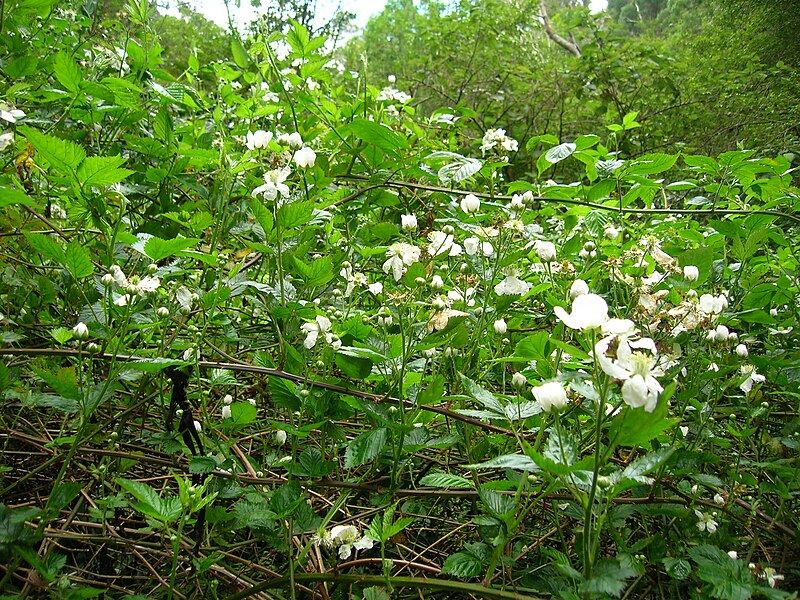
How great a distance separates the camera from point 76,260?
1053mm

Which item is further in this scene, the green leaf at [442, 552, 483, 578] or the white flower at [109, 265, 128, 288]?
the white flower at [109, 265, 128, 288]

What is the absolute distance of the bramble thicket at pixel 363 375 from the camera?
0.94 meters

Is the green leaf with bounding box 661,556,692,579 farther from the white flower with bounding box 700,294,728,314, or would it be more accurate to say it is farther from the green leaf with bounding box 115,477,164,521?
the green leaf with bounding box 115,477,164,521

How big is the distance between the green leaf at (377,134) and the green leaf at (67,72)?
679mm

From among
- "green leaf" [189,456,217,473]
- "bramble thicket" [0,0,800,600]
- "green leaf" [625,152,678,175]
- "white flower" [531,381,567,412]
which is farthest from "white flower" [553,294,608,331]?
"green leaf" [625,152,678,175]

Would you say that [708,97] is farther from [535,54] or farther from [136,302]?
[136,302]

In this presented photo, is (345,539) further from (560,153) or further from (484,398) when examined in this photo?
(560,153)

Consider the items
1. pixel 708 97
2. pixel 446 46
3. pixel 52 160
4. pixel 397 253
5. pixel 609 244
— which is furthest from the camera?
pixel 446 46

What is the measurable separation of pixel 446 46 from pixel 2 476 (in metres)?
5.31

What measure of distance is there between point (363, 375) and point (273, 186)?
17.0 inches

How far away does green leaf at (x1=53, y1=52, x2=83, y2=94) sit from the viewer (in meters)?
1.33

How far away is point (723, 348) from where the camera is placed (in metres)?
1.19

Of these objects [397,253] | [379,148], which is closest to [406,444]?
[397,253]

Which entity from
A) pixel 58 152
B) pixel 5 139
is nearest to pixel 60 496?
pixel 58 152
